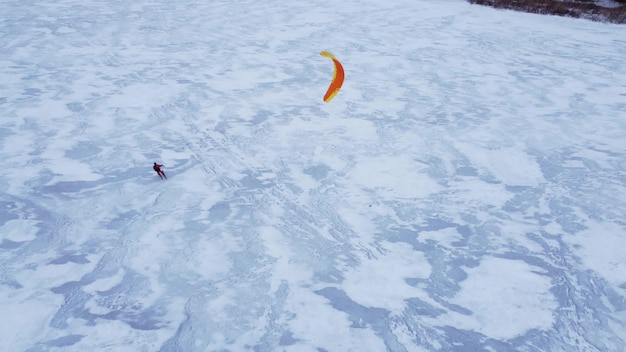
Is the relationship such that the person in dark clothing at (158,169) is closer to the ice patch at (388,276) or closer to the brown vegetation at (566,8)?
the ice patch at (388,276)

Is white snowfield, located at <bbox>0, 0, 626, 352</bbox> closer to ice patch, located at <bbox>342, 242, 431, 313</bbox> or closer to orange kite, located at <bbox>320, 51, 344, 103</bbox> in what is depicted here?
ice patch, located at <bbox>342, 242, 431, 313</bbox>

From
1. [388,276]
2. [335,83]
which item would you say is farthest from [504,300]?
[335,83]

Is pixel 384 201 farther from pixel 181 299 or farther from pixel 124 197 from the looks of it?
pixel 124 197

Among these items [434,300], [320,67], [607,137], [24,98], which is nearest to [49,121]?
[24,98]

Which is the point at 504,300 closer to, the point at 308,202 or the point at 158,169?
the point at 308,202

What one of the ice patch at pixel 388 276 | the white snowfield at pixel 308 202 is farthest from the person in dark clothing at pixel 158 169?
the ice patch at pixel 388 276

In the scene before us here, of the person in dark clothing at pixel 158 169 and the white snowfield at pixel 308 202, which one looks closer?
the white snowfield at pixel 308 202
